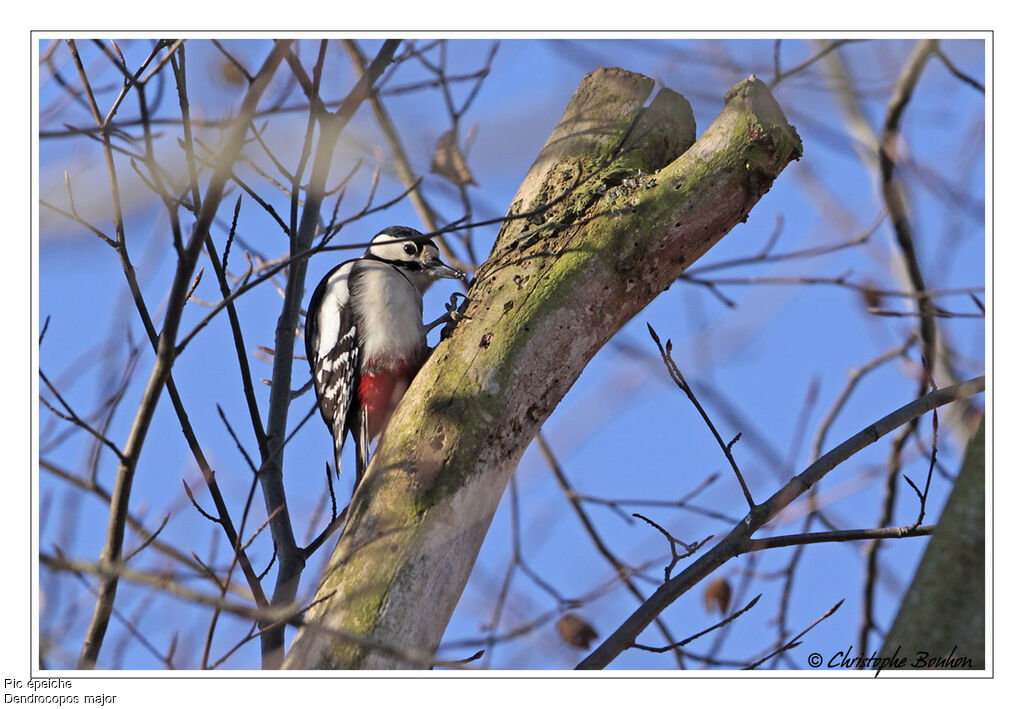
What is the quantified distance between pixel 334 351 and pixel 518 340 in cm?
171

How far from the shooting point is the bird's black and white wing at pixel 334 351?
13.8ft

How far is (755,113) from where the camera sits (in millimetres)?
3020

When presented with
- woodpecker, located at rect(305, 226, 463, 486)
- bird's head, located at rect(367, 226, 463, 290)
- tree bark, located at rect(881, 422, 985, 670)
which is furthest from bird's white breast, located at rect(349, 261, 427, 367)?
tree bark, located at rect(881, 422, 985, 670)

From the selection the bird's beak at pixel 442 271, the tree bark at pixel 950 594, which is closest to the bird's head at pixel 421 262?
the bird's beak at pixel 442 271

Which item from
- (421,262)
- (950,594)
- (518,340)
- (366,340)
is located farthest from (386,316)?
(950,594)

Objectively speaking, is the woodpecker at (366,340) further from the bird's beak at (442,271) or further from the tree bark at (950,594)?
the tree bark at (950,594)

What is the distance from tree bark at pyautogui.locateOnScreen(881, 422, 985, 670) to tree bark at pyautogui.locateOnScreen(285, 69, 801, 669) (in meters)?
1.24

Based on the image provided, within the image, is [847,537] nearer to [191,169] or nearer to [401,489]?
[401,489]

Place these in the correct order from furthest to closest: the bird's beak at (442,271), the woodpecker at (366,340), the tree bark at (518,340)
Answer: the bird's beak at (442,271), the woodpecker at (366,340), the tree bark at (518,340)

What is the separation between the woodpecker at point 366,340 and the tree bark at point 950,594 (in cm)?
244

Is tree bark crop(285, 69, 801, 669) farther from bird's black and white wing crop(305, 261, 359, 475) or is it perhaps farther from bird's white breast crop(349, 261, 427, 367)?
bird's black and white wing crop(305, 261, 359, 475)

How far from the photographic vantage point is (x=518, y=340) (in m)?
2.87

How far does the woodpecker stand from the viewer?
413cm

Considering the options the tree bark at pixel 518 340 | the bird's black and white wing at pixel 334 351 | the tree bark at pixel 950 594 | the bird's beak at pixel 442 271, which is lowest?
the tree bark at pixel 950 594
